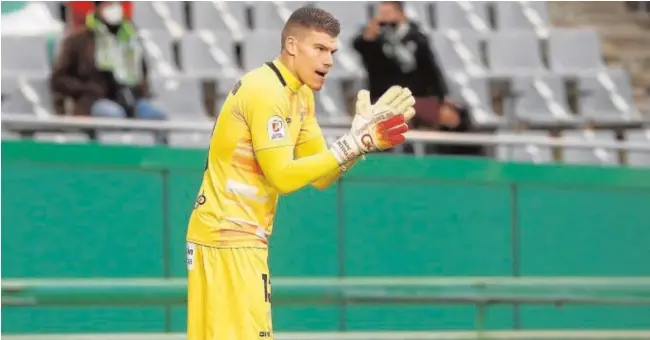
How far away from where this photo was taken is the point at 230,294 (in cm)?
653

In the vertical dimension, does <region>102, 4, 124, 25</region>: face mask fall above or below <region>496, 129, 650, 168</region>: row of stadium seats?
above

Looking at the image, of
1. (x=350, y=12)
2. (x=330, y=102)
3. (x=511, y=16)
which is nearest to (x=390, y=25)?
(x=330, y=102)

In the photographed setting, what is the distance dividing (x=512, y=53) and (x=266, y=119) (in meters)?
7.52

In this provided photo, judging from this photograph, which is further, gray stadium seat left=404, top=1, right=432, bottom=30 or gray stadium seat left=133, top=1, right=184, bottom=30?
gray stadium seat left=404, top=1, right=432, bottom=30

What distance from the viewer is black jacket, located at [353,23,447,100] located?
36.7 feet

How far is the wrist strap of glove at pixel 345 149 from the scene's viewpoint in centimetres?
632

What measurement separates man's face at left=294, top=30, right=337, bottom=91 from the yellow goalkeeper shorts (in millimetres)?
758

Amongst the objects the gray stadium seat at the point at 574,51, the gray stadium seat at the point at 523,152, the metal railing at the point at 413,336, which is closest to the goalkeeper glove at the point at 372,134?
the metal railing at the point at 413,336

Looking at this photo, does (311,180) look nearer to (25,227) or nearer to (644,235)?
(25,227)

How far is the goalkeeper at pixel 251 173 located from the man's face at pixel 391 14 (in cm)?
469

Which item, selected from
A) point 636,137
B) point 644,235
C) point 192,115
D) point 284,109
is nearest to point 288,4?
point 192,115

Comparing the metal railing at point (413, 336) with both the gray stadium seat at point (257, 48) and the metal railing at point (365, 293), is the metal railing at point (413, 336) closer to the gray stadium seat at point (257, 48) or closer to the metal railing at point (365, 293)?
the metal railing at point (365, 293)

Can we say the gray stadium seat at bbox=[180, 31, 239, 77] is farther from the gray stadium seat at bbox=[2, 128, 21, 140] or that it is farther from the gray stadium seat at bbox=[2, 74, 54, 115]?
the gray stadium seat at bbox=[2, 128, 21, 140]

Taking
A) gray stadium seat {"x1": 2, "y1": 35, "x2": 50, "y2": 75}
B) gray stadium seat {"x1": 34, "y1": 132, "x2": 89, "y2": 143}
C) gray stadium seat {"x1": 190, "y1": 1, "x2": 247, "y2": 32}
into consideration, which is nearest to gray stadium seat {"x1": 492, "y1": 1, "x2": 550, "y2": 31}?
gray stadium seat {"x1": 190, "y1": 1, "x2": 247, "y2": 32}
